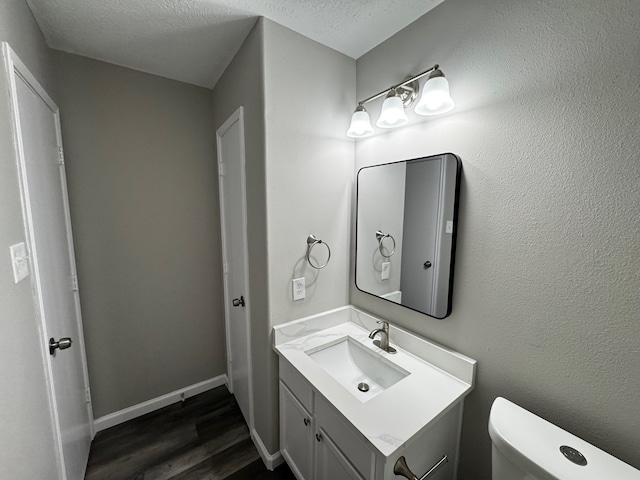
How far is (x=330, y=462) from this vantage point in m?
1.11

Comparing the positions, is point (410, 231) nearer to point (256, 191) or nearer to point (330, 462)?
point (256, 191)

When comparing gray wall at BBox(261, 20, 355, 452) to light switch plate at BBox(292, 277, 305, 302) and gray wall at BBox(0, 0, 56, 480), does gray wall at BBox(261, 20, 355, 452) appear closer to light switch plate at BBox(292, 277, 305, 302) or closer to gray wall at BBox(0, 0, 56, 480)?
light switch plate at BBox(292, 277, 305, 302)

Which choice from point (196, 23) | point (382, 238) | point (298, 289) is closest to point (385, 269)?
point (382, 238)

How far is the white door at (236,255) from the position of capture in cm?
163

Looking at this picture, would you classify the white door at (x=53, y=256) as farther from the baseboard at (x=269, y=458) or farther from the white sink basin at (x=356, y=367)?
the white sink basin at (x=356, y=367)

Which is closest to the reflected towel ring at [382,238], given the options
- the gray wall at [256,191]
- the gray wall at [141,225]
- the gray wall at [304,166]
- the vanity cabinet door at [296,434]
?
the gray wall at [304,166]

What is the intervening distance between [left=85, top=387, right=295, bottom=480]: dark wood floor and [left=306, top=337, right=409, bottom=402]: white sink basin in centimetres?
72

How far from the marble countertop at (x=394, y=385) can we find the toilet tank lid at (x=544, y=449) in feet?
0.63

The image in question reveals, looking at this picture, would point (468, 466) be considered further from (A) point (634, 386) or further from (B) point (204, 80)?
(B) point (204, 80)

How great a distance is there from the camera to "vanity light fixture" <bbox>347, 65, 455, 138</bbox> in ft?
3.47

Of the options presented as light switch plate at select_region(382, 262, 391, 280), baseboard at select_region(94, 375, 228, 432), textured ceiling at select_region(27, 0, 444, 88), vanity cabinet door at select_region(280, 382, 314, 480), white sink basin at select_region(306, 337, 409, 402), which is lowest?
baseboard at select_region(94, 375, 228, 432)

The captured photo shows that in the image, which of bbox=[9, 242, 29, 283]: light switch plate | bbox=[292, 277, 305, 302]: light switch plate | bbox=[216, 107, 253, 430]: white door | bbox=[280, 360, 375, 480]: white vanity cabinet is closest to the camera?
bbox=[9, 242, 29, 283]: light switch plate

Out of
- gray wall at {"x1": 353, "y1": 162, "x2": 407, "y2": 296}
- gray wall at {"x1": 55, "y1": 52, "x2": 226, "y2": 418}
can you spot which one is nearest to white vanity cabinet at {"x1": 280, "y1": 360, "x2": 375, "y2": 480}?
gray wall at {"x1": 353, "y1": 162, "x2": 407, "y2": 296}

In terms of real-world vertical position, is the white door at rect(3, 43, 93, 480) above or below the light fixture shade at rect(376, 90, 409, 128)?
below
